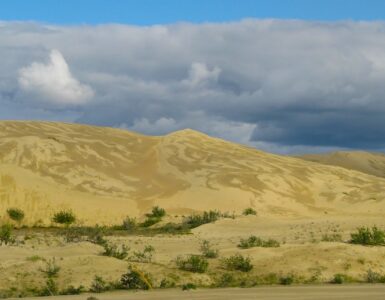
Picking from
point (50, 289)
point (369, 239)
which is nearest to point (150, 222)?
point (369, 239)

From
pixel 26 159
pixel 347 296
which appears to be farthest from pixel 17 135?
pixel 347 296

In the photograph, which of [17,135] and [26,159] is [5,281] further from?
[17,135]

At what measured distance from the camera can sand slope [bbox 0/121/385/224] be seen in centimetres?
5306

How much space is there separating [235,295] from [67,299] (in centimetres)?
395

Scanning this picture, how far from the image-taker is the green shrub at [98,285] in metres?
18.5

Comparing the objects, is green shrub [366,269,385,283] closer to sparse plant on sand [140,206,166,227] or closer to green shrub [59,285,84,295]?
green shrub [59,285,84,295]

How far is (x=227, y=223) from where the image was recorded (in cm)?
3803

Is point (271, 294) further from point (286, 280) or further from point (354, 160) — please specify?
point (354, 160)

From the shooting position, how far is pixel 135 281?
61.7ft

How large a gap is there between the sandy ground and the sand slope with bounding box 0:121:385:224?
100 ft

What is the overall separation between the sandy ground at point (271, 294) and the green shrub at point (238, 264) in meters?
1.98

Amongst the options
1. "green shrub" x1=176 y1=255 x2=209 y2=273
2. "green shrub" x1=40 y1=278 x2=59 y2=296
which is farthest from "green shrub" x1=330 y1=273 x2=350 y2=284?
"green shrub" x1=40 y1=278 x2=59 y2=296

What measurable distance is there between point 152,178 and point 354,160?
111m

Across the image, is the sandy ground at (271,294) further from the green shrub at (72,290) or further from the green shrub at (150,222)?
the green shrub at (150,222)
